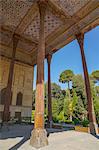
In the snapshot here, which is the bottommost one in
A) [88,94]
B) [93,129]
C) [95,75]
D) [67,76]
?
[93,129]

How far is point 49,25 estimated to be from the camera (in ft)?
35.6

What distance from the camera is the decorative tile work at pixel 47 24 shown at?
1002cm

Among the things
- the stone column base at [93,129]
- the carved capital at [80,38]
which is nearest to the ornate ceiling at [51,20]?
the carved capital at [80,38]

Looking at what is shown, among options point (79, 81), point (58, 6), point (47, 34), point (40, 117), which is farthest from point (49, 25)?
point (79, 81)

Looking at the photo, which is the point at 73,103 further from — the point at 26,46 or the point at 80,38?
the point at 80,38

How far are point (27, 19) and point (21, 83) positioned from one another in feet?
31.3

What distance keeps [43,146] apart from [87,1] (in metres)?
8.41

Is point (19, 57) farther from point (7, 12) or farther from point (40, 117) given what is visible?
point (40, 117)

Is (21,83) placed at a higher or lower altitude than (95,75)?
lower

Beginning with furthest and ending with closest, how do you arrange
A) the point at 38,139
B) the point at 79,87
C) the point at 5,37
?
the point at 79,87 → the point at 5,37 → the point at 38,139

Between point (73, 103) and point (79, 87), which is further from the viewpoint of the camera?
point (79, 87)

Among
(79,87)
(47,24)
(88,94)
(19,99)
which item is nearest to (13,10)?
(47,24)

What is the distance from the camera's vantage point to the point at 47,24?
1078cm

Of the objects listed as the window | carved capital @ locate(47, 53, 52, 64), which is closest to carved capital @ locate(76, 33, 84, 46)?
carved capital @ locate(47, 53, 52, 64)
